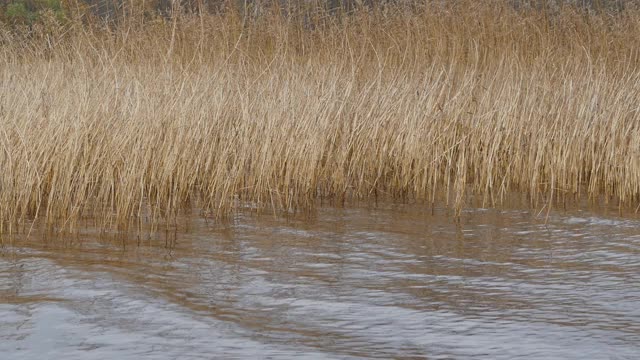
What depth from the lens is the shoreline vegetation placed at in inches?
208

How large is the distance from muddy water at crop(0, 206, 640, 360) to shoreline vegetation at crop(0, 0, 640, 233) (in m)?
0.50

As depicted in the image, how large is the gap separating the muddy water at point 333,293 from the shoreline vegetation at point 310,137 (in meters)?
0.50

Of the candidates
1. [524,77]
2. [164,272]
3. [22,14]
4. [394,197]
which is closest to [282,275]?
[164,272]

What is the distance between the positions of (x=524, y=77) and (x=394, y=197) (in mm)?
1608

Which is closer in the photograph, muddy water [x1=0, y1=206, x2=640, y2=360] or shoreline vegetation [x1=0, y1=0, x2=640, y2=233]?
muddy water [x1=0, y1=206, x2=640, y2=360]

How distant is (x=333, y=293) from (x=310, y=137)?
2.26 meters

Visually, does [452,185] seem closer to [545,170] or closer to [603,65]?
[545,170]

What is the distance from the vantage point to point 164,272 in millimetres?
4070

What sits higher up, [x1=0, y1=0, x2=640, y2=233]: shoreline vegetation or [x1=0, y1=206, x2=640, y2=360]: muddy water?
[x1=0, y1=0, x2=640, y2=233]: shoreline vegetation

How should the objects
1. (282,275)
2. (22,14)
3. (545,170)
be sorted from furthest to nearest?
(22,14) < (545,170) < (282,275)

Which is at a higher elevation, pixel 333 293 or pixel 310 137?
pixel 310 137

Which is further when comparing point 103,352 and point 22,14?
point 22,14

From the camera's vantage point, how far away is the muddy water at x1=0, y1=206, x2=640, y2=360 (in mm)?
3109

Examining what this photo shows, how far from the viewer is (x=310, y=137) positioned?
589cm
